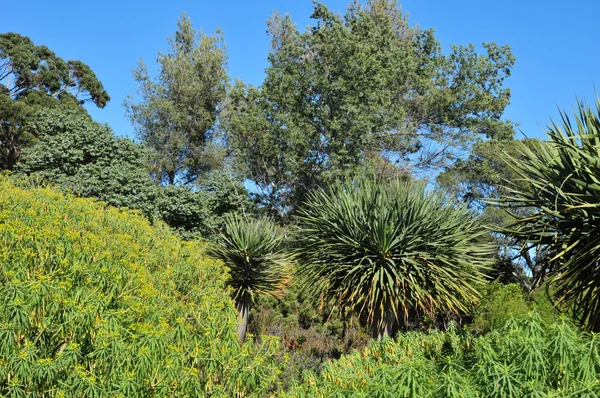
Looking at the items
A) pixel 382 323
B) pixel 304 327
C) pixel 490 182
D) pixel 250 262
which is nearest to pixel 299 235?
pixel 250 262

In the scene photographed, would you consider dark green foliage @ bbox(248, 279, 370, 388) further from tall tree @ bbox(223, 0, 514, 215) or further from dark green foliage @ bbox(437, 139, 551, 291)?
dark green foliage @ bbox(437, 139, 551, 291)

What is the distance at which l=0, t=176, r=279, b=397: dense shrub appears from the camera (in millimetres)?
5254

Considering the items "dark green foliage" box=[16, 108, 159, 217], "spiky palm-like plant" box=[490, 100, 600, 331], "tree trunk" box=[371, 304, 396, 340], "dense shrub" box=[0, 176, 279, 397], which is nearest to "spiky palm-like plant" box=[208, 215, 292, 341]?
"tree trunk" box=[371, 304, 396, 340]

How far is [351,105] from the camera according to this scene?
22.5 metres

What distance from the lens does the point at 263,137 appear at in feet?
79.7

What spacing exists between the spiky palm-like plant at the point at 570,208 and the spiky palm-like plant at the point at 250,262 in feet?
25.4

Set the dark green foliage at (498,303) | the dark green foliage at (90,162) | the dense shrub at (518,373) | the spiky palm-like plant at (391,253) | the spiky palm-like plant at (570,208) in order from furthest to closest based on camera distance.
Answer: the dark green foliage at (90,162)
the dark green foliage at (498,303)
the spiky palm-like plant at (391,253)
the spiky palm-like plant at (570,208)
the dense shrub at (518,373)

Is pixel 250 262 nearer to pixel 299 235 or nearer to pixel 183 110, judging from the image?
pixel 299 235

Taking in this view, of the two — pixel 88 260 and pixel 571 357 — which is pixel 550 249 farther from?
pixel 88 260

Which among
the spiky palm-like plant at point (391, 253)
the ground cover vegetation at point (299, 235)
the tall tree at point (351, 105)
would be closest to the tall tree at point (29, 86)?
the ground cover vegetation at point (299, 235)

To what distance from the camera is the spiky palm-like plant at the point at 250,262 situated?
51.8ft

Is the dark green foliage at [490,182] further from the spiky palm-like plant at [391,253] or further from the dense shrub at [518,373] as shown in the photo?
the dense shrub at [518,373]

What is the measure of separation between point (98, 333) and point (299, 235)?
9323mm

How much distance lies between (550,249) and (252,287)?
8594mm
